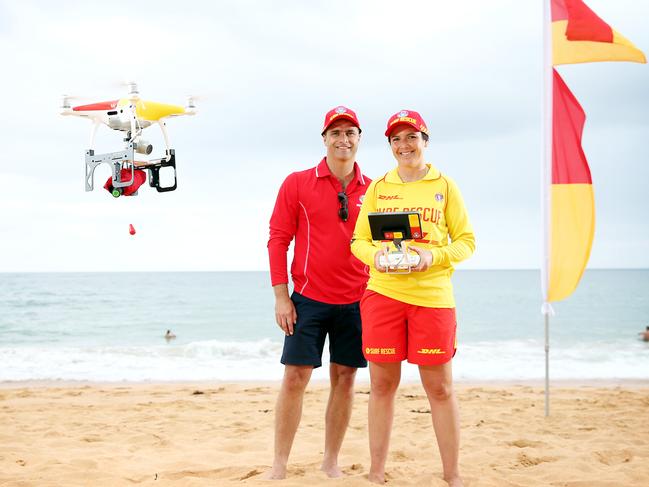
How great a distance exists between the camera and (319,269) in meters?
3.14

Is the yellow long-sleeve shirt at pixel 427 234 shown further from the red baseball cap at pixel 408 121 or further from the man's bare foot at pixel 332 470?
the man's bare foot at pixel 332 470

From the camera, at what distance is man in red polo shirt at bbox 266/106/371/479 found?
3.14 meters

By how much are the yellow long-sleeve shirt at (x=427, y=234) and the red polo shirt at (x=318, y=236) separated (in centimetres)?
27

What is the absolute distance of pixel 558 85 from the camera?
15.5ft

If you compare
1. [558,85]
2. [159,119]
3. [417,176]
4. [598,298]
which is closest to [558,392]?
[558,85]

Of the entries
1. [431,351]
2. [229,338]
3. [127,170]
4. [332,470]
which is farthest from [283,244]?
[229,338]

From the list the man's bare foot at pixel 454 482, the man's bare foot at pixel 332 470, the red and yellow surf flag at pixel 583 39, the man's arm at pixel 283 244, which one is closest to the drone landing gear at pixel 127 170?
the man's arm at pixel 283 244

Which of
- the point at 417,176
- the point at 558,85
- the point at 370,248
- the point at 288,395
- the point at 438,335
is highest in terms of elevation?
the point at 558,85

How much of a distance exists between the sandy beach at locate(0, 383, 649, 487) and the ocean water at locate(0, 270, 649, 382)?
7.62 feet

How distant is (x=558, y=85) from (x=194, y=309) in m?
22.8

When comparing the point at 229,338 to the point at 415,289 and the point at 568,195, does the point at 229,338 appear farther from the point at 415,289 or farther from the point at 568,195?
the point at 415,289

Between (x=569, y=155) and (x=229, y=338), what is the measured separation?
45.0 ft

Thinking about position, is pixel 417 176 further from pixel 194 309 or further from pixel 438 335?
pixel 194 309

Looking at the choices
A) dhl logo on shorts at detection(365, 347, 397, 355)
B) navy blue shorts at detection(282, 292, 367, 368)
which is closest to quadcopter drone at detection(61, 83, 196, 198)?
navy blue shorts at detection(282, 292, 367, 368)
